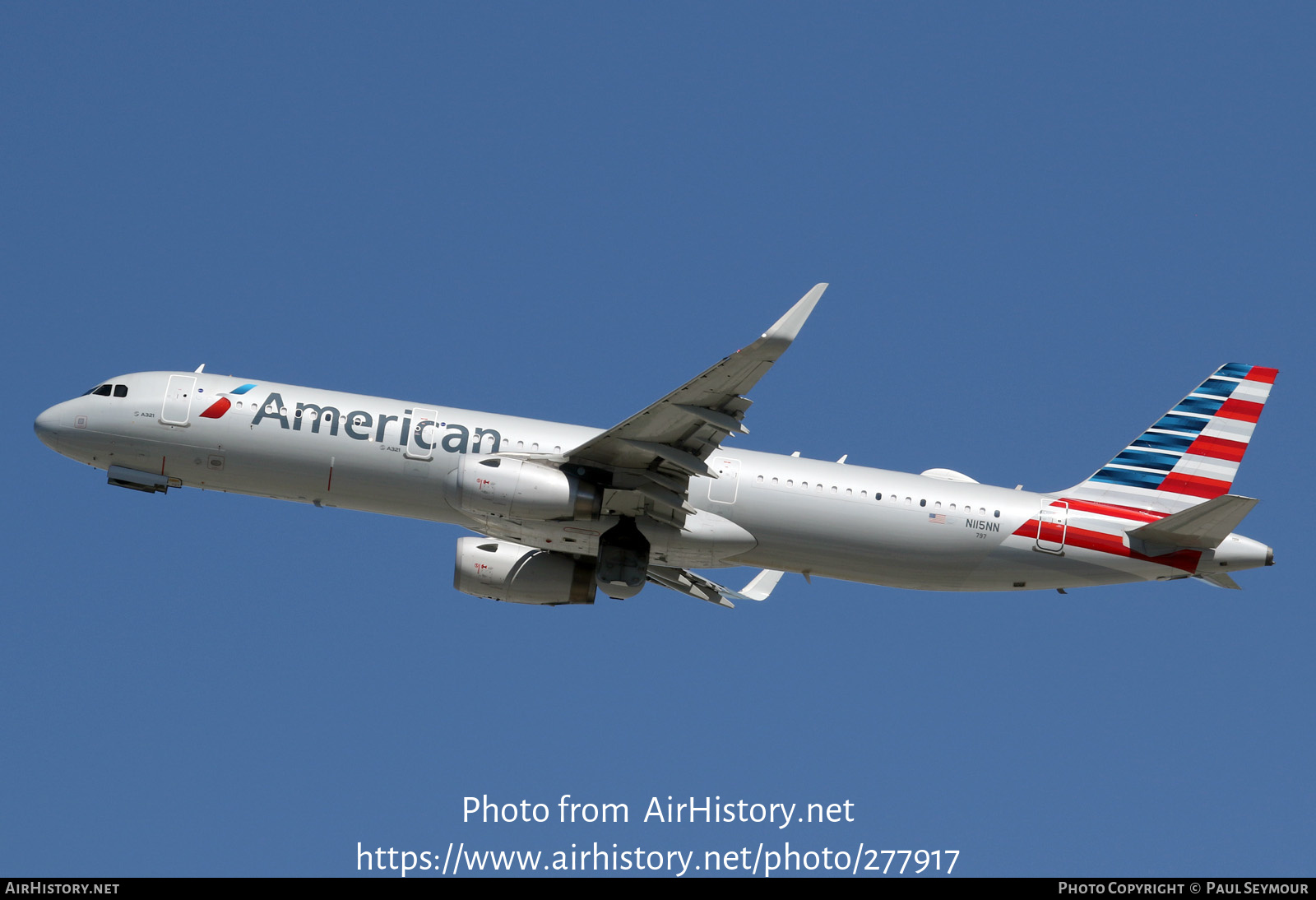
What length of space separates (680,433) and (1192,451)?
53.3 ft

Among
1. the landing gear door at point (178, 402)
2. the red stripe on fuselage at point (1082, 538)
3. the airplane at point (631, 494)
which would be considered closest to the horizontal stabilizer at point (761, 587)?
the airplane at point (631, 494)

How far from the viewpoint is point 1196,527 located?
118ft

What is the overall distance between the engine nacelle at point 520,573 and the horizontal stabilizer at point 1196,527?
50.6 feet

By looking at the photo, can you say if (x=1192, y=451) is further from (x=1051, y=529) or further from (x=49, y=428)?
(x=49, y=428)

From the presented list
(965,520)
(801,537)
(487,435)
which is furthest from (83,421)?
(965,520)

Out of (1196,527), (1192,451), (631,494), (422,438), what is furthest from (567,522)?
(1192,451)

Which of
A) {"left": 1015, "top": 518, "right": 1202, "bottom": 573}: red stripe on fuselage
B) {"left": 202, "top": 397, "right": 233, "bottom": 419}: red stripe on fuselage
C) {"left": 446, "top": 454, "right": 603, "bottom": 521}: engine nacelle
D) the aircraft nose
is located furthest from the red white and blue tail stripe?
the aircraft nose

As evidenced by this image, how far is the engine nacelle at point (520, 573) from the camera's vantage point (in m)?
38.5

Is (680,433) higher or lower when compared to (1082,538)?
higher

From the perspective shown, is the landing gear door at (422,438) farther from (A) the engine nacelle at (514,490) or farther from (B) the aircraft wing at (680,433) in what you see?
(B) the aircraft wing at (680,433)
